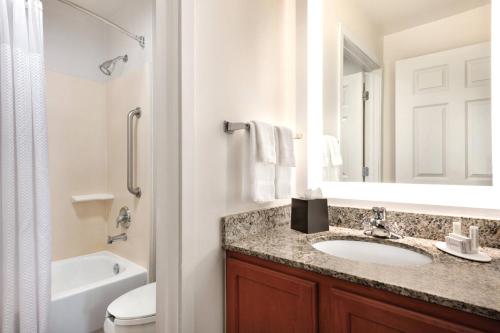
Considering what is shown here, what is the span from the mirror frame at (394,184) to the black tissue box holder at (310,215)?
0.21 meters

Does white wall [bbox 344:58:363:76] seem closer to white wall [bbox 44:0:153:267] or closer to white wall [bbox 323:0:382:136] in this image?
white wall [bbox 323:0:382:136]

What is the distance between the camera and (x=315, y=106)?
5.27 ft

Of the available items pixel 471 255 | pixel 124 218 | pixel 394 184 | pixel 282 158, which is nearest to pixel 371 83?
pixel 394 184

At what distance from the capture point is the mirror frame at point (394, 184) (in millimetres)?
1110

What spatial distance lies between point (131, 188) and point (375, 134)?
1720 millimetres

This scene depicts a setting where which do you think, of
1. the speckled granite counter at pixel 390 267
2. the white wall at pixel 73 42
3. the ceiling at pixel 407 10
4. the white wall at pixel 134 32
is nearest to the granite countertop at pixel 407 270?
the speckled granite counter at pixel 390 267

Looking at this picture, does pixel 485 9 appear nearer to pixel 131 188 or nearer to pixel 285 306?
pixel 285 306

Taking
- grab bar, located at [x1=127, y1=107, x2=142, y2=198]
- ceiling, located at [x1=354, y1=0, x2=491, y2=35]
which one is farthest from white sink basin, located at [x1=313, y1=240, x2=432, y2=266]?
grab bar, located at [x1=127, y1=107, x2=142, y2=198]

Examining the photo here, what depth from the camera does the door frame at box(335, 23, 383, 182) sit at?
1.45m

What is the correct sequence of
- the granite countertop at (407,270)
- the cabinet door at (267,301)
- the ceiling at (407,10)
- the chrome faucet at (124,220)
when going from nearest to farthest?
the granite countertop at (407,270), the cabinet door at (267,301), the ceiling at (407,10), the chrome faucet at (124,220)

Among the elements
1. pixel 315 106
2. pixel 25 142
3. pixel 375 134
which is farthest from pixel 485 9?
pixel 25 142

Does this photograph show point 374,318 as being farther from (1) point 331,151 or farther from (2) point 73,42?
(2) point 73,42

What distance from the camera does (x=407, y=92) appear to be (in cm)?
137

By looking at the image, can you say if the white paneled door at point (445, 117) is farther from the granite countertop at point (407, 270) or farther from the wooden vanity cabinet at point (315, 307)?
the wooden vanity cabinet at point (315, 307)
